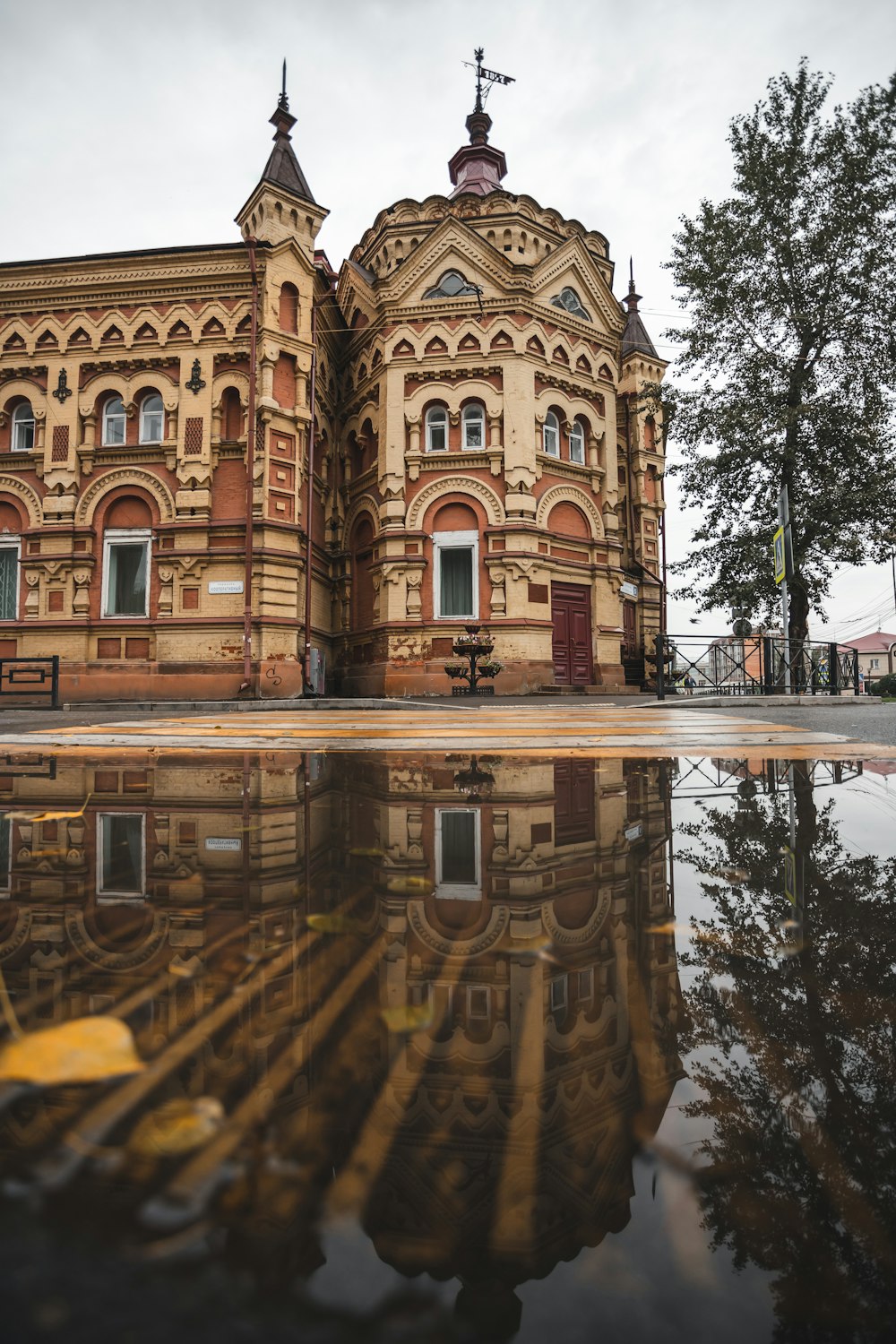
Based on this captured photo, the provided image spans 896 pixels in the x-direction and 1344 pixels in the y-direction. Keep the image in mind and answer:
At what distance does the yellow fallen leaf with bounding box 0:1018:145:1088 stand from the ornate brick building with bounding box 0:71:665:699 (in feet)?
50.1

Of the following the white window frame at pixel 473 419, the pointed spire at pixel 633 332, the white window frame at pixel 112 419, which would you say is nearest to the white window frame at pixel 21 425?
the white window frame at pixel 112 419

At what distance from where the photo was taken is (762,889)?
0.98 meters

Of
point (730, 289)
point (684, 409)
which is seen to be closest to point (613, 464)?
point (684, 409)

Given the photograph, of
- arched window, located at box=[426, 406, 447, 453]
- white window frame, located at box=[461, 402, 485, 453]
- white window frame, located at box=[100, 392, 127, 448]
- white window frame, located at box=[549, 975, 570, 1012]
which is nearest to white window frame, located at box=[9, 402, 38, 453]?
white window frame, located at box=[100, 392, 127, 448]

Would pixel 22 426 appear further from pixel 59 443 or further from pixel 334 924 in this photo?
pixel 334 924

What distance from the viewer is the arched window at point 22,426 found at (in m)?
17.2

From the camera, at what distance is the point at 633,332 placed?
24641 mm

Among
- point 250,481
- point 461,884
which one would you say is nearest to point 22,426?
point 250,481

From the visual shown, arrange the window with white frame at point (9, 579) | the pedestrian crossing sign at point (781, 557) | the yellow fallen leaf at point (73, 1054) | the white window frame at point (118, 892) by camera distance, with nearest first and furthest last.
A: the yellow fallen leaf at point (73, 1054) < the white window frame at point (118, 892) < the pedestrian crossing sign at point (781, 557) < the window with white frame at point (9, 579)

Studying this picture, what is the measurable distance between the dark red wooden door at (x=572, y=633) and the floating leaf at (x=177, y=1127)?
17481mm

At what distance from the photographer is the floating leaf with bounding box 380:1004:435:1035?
58 centimetres

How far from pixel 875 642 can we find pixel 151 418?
82840 millimetres

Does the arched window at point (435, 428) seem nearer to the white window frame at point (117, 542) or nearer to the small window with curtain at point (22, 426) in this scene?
the white window frame at point (117, 542)

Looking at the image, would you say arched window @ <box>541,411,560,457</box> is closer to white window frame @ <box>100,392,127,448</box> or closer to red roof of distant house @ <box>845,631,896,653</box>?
white window frame @ <box>100,392,127,448</box>
